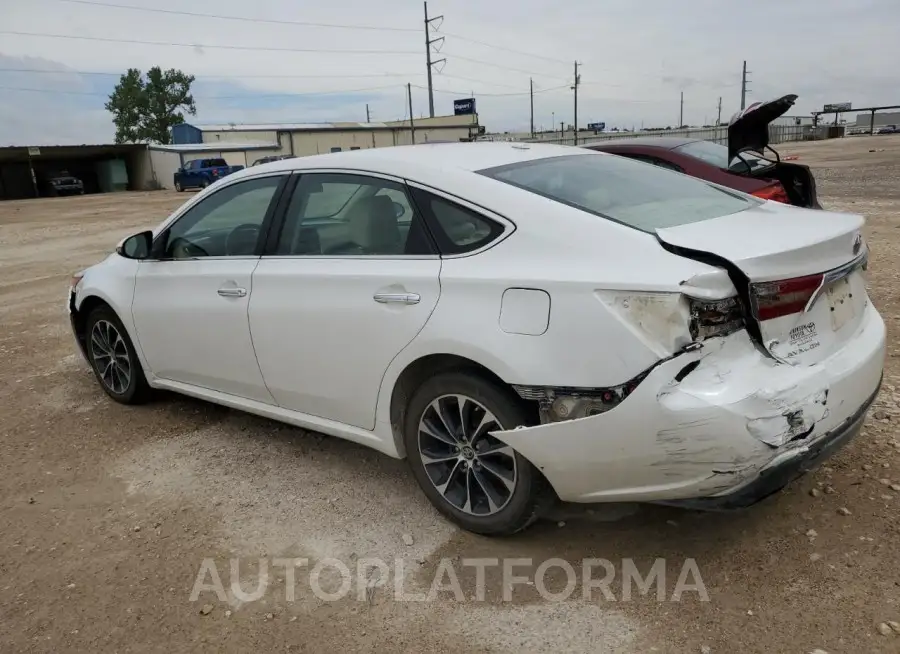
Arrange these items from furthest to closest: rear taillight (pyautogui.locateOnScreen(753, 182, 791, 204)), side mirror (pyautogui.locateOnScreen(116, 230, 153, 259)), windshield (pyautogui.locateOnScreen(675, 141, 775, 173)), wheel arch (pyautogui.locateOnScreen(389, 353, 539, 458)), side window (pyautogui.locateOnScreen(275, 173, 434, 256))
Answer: windshield (pyautogui.locateOnScreen(675, 141, 775, 173))
rear taillight (pyautogui.locateOnScreen(753, 182, 791, 204))
side mirror (pyautogui.locateOnScreen(116, 230, 153, 259))
side window (pyautogui.locateOnScreen(275, 173, 434, 256))
wheel arch (pyautogui.locateOnScreen(389, 353, 539, 458))

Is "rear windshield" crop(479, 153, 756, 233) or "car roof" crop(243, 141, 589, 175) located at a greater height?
"car roof" crop(243, 141, 589, 175)

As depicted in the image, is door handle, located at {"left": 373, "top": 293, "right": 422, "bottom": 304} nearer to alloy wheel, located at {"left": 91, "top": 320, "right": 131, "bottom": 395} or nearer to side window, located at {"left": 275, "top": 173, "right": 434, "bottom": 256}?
side window, located at {"left": 275, "top": 173, "right": 434, "bottom": 256}

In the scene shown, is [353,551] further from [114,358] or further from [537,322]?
[114,358]

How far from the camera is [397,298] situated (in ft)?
9.93

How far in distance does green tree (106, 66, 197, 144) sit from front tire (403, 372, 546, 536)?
81.9 meters

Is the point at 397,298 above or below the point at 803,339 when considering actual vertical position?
above

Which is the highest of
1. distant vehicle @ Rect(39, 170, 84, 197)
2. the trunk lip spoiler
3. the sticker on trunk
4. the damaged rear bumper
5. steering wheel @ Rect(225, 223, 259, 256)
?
steering wheel @ Rect(225, 223, 259, 256)

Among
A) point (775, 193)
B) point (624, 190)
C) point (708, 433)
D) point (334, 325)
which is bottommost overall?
point (708, 433)

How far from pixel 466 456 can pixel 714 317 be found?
1.15 metres

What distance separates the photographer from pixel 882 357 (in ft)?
9.67

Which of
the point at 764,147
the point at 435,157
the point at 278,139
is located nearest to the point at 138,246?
the point at 435,157

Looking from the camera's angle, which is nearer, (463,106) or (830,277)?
(830,277)

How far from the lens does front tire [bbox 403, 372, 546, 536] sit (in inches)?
110

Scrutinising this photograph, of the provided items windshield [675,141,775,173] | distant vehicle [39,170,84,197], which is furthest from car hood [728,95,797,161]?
distant vehicle [39,170,84,197]
